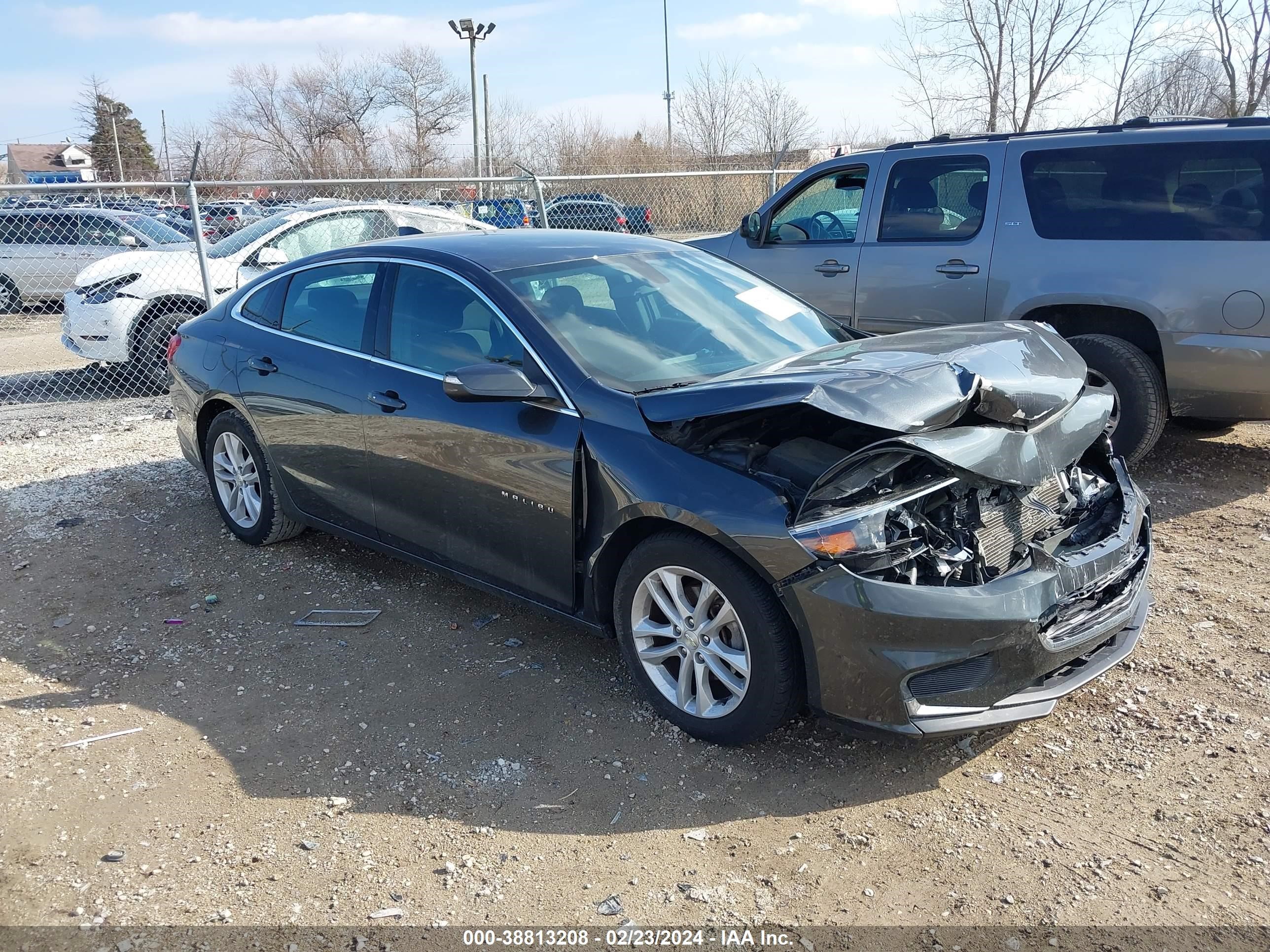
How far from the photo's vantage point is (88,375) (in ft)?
36.1

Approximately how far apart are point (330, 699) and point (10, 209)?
15124mm

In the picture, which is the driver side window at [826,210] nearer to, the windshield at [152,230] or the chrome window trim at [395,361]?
the chrome window trim at [395,361]

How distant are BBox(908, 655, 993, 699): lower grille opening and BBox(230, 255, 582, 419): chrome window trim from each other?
154 centimetres

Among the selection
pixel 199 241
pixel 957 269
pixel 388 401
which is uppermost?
pixel 199 241

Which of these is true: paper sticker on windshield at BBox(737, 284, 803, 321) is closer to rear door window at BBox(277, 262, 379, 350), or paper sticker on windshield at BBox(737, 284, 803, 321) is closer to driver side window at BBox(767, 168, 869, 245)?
rear door window at BBox(277, 262, 379, 350)

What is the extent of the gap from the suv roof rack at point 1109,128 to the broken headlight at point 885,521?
3.99 m

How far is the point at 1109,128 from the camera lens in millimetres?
6148

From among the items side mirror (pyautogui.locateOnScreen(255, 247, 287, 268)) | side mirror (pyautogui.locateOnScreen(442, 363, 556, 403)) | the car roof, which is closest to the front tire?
the car roof

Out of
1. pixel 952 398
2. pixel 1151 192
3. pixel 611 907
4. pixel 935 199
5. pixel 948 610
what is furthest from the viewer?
pixel 935 199

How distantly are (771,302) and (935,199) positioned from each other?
2.73 metres

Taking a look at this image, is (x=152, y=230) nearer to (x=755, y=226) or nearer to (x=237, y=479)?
(x=755, y=226)

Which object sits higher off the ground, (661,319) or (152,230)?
(152,230)

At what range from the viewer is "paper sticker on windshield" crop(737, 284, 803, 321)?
Result: 4.61 meters

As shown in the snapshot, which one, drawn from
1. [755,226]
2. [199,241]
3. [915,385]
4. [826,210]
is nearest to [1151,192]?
[826,210]
